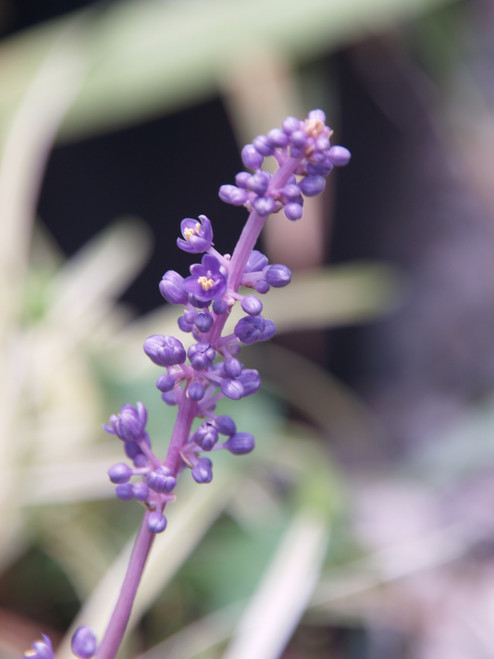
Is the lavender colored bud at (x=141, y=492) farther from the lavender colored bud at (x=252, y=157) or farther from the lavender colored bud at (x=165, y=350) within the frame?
the lavender colored bud at (x=252, y=157)

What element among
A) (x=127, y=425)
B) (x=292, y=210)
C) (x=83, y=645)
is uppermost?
(x=292, y=210)

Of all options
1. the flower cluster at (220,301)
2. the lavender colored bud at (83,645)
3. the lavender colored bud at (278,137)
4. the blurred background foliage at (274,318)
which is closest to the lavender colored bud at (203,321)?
the flower cluster at (220,301)

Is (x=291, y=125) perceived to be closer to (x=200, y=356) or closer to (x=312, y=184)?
(x=312, y=184)

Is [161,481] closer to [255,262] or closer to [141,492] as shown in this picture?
[141,492]

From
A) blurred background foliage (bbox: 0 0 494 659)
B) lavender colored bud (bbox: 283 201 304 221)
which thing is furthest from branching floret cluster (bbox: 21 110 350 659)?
blurred background foliage (bbox: 0 0 494 659)

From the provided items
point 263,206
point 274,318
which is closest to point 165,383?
point 263,206

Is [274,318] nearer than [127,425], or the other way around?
[127,425]

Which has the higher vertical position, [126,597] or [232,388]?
[232,388]

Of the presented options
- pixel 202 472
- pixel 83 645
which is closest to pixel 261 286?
pixel 202 472
